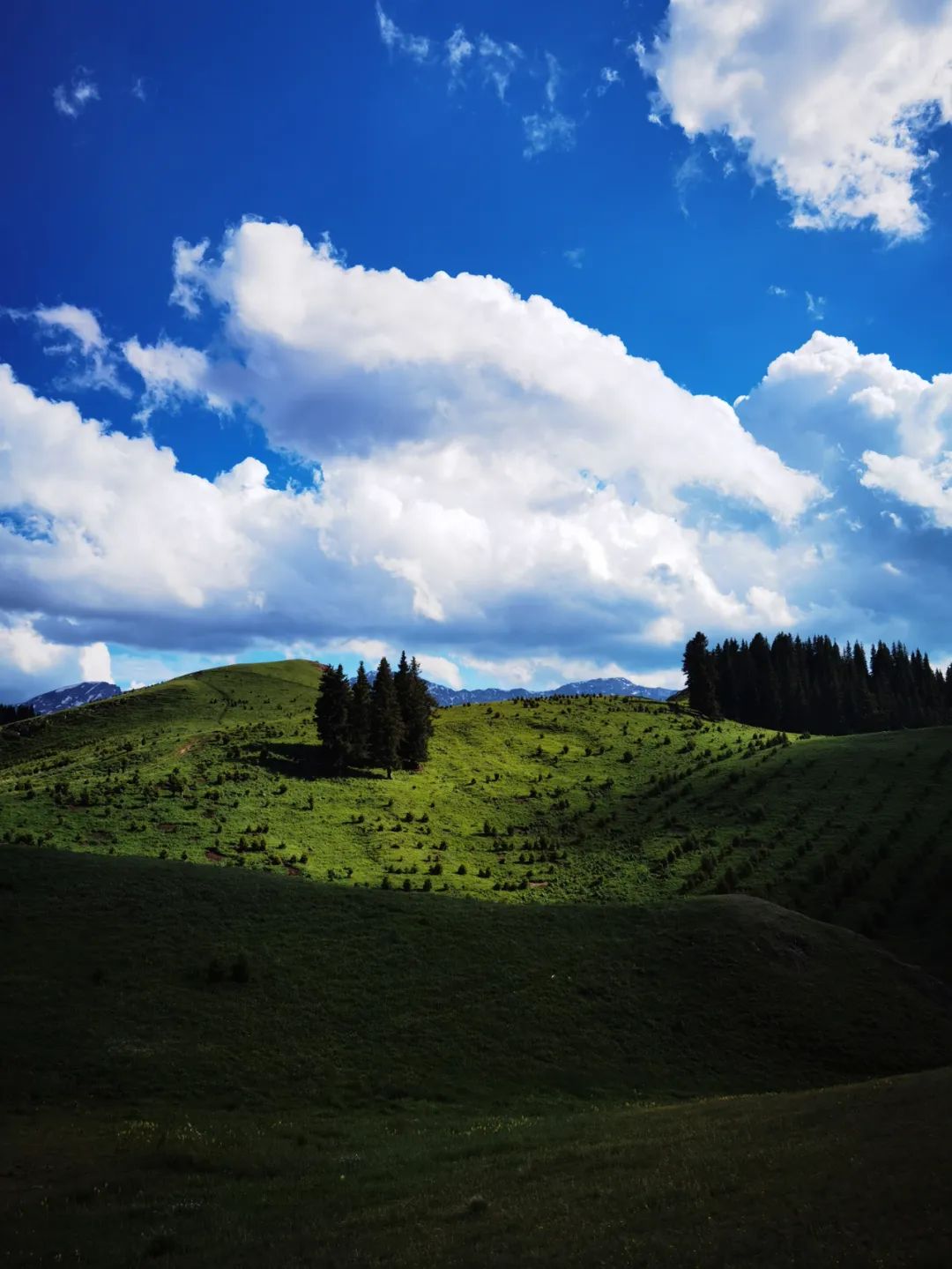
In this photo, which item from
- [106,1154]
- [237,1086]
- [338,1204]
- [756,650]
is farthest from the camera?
[756,650]

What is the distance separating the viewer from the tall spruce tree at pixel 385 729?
83.0 meters

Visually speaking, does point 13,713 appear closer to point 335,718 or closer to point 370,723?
point 335,718

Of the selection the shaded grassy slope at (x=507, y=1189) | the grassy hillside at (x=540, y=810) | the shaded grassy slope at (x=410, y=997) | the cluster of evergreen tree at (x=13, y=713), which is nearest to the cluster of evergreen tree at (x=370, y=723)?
the grassy hillside at (x=540, y=810)

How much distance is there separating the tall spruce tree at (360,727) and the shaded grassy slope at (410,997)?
143 ft

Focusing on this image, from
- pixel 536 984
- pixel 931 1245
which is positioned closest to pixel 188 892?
pixel 536 984

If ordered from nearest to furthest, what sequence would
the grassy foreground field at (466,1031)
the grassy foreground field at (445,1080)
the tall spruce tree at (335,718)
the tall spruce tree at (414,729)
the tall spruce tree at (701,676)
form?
the grassy foreground field at (445,1080) → the grassy foreground field at (466,1031) → the tall spruce tree at (335,718) → the tall spruce tree at (414,729) → the tall spruce tree at (701,676)

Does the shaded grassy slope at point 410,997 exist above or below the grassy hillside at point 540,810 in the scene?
below

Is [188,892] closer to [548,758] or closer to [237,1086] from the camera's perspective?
[237,1086]

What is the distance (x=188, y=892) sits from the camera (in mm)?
35000

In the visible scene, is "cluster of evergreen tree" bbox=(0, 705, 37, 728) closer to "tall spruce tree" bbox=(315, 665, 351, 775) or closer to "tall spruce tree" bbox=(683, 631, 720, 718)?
"tall spruce tree" bbox=(315, 665, 351, 775)

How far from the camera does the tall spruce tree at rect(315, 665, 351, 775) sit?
82.2m

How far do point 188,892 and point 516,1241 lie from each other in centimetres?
2713

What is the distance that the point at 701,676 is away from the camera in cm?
13512

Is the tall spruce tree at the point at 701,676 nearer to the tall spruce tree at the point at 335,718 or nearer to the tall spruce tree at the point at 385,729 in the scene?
the tall spruce tree at the point at 385,729
